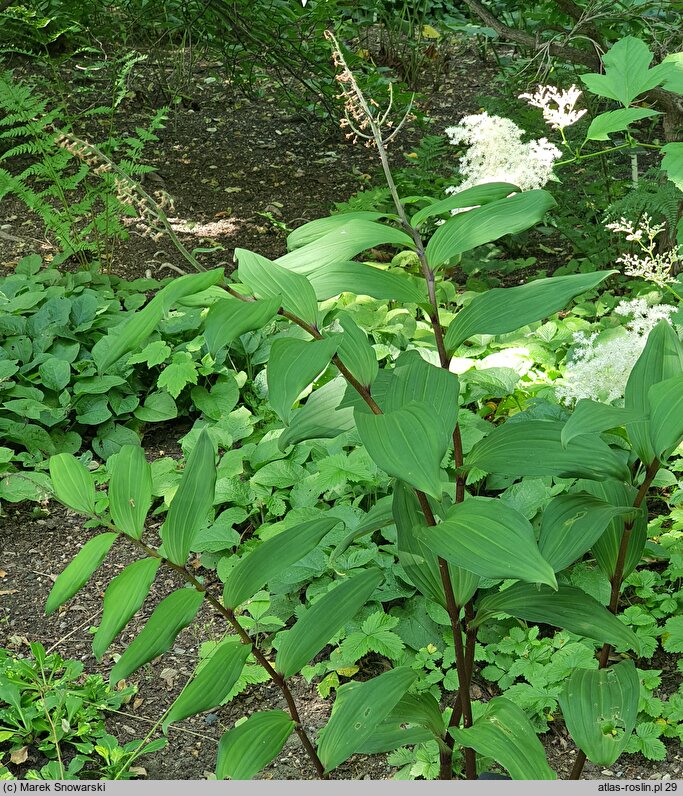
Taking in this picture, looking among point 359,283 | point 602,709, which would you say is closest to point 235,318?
point 359,283

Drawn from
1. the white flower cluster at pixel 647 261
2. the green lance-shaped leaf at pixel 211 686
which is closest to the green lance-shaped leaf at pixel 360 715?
the green lance-shaped leaf at pixel 211 686

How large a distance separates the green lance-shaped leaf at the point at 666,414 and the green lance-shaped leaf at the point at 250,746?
73 cm

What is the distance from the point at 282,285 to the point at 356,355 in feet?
0.49

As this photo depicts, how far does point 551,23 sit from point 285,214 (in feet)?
5.76

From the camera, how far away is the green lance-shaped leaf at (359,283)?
1.08m

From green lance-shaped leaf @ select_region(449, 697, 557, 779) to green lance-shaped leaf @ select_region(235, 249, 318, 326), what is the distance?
69cm

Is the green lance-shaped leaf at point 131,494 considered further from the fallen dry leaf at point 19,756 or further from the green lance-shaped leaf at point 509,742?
the fallen dry leaf at point 19,756

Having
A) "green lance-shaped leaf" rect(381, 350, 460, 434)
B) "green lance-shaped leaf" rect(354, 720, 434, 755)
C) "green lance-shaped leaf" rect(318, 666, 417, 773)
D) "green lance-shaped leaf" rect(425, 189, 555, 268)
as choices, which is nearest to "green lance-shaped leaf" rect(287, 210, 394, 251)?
"green lance-shaped leaf" rect(425, 189, 555, 268)

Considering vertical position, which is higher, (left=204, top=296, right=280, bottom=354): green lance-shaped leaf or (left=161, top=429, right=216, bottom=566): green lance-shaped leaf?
(left=204, top=296, right=280, bottom=354): green lance-shaped leaf

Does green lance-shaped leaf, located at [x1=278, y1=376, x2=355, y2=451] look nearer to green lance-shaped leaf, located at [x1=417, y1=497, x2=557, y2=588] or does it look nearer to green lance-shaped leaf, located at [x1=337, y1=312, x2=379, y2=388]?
green lance-shaped leaf, located at [x1=337, y1=312, x2=379, y2=388]

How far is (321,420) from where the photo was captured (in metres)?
1.23

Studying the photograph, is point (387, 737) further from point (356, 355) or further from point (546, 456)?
point (356, 355)

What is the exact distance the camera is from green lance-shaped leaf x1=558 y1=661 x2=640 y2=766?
1.25 m

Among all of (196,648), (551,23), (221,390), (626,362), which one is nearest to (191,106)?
(551,23)
